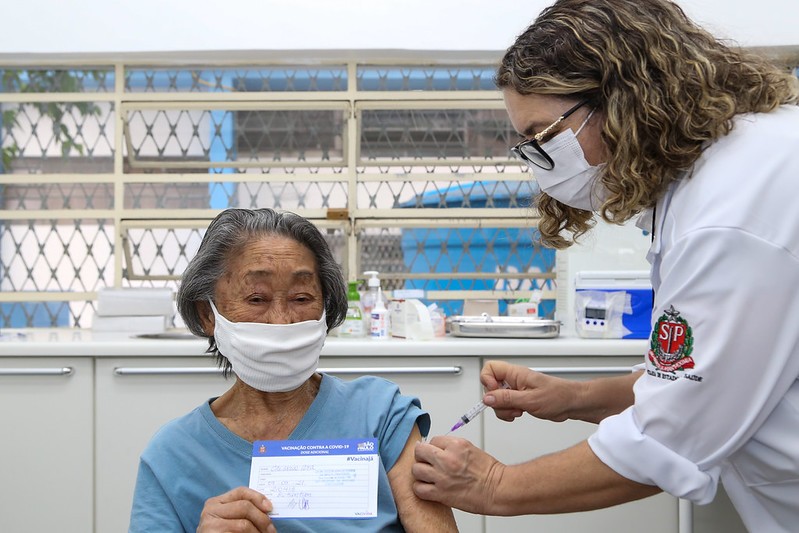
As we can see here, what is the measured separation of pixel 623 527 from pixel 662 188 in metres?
1.58

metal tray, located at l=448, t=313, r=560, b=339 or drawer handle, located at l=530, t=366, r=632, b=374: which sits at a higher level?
metal tray, located at l=448, t=313, r=560, b=339

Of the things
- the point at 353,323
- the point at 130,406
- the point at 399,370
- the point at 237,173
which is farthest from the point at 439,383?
the point at 237,173

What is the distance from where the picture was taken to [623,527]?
2490mm

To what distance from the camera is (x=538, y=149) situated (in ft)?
4.37

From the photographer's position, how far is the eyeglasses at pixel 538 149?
4.21 feet

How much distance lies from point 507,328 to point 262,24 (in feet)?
4.93

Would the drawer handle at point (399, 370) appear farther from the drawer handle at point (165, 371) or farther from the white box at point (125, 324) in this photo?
the white box at point (125, 324)

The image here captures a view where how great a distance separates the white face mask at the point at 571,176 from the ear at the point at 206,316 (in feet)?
2.21

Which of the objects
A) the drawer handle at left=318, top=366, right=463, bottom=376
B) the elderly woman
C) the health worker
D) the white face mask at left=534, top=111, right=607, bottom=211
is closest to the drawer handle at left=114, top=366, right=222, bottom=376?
the drawer handle at left=318, top=366, right=463, bottom=376

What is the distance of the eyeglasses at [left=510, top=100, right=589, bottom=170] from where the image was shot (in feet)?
4.21

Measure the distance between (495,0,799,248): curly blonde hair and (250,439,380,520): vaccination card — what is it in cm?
58

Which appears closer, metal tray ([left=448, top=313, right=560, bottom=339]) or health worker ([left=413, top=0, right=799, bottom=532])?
health worker ([left=413, top=0, right=799, bottom=532])

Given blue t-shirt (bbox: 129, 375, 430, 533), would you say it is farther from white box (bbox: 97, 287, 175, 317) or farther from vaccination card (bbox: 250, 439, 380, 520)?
white box (bbox: 97, 287, 175, 317)

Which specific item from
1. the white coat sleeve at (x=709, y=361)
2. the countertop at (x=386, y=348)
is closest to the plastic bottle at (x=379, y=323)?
the countertop at (x=386, y=348)
